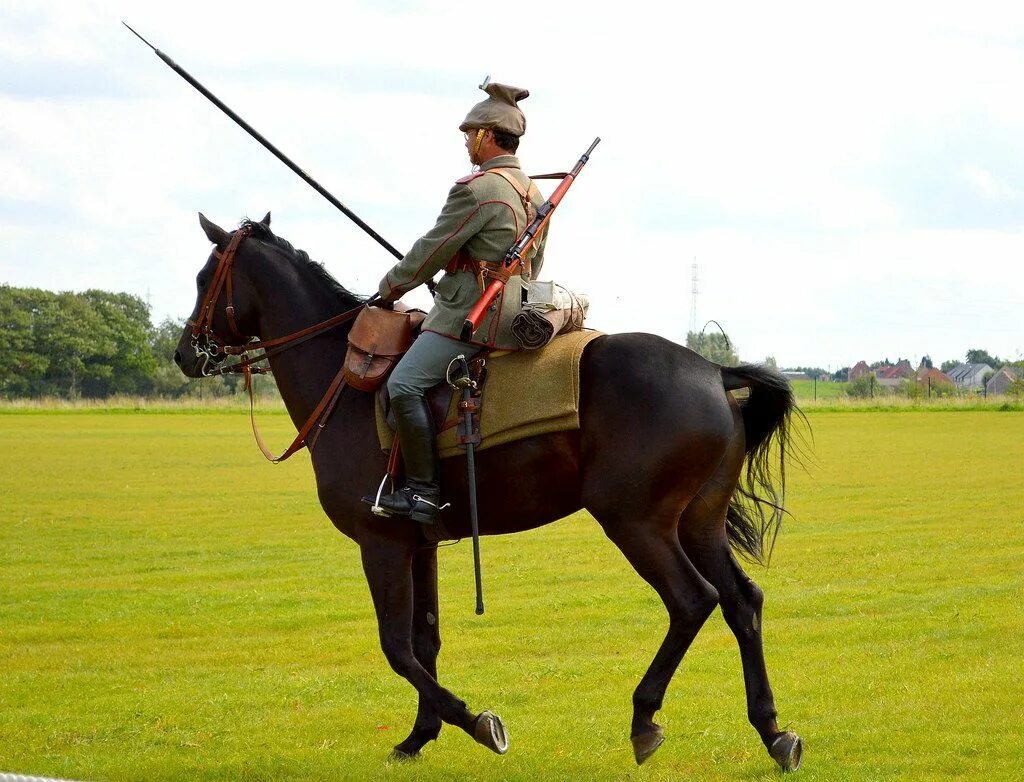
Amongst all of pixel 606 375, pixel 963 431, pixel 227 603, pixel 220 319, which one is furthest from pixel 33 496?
pixel 963 431

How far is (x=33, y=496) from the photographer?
23344 millimetres

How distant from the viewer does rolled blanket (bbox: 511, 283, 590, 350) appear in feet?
22.8

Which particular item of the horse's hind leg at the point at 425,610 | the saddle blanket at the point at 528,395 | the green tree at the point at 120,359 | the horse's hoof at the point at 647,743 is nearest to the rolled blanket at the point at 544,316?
the saddle blanket at the point at 528,395

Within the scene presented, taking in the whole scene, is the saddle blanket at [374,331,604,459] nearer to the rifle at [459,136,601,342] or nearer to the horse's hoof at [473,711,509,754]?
the rifle at [459,136,601,342]

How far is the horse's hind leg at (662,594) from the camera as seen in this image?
6746 millimetres

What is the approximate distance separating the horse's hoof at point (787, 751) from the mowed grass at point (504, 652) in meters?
0.11

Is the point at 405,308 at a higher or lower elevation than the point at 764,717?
higher

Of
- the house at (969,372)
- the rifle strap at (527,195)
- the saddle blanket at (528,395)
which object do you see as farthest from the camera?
the house at (969,372)

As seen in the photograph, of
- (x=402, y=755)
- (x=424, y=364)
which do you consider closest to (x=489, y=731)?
(x=402, y=755)

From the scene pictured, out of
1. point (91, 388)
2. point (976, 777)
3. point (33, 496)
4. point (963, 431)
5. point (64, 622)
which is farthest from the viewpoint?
point (91, 388)

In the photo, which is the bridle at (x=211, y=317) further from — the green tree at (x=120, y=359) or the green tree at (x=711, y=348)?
the green tree at (x=120, y=359)

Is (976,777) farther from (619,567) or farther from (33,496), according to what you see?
(33,496)

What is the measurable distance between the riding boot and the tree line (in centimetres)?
8557

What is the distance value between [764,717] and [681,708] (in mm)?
1404
